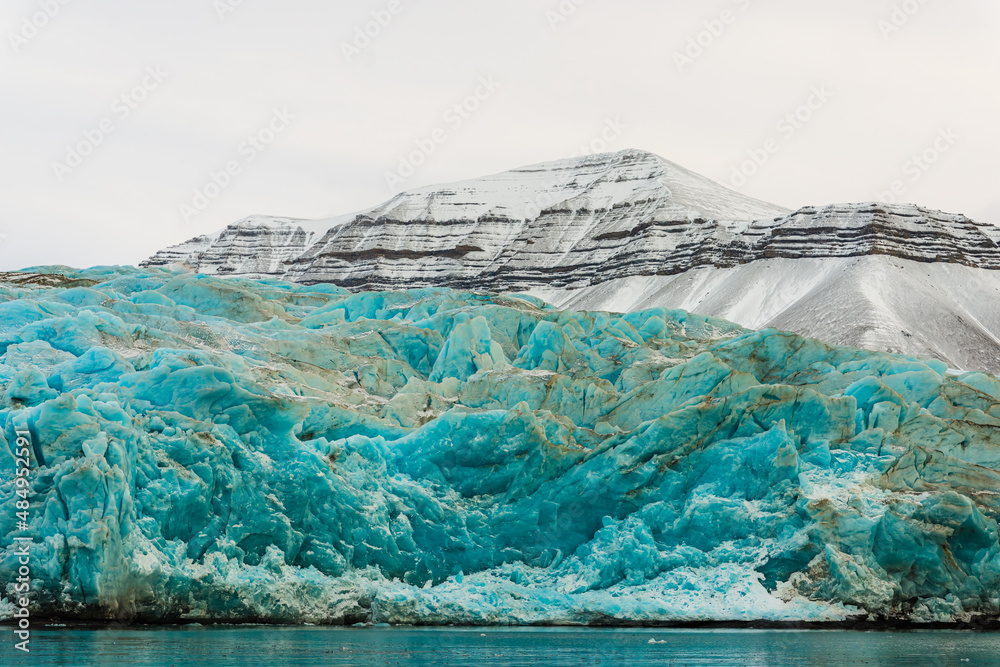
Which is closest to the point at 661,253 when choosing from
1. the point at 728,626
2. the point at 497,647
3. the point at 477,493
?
the point at 477,493

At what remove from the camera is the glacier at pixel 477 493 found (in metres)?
19.0

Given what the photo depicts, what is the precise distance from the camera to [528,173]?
520 feet

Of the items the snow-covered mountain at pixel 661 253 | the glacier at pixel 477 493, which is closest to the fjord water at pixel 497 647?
the glacier at pixel 477 493

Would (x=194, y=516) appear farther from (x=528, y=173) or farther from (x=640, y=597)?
(x=528, y=173)

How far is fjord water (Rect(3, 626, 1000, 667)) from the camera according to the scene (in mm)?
15438

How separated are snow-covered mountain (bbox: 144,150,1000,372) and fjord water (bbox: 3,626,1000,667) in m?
67.3

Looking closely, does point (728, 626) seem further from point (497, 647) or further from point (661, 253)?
point (661, 253)

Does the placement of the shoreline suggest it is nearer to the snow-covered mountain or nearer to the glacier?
the glacier

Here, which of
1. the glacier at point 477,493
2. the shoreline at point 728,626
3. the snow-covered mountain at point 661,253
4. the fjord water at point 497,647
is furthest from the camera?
the snow-covered mountain at point 661,253

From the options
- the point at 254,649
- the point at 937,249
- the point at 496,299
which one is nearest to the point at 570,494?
the point at 254,649

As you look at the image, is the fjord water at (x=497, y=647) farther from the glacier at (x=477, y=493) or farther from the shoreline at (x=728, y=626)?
the glacier at (x=477, y=493)

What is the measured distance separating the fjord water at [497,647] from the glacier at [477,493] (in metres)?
0.70

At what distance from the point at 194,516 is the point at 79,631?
2722mm

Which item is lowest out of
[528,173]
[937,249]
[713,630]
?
[713,630]
